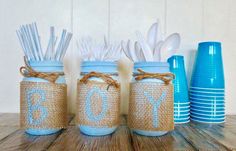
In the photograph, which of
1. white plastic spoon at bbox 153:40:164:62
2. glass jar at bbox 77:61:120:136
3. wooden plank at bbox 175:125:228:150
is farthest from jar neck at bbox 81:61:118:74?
wooden plank at bbox 175:125:228:150

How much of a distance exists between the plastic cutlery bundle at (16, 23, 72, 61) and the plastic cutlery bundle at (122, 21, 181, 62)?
153 mm

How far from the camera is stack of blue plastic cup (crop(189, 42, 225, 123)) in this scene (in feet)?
1.90

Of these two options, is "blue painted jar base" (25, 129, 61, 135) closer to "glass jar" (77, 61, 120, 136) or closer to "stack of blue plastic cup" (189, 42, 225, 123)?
"glass jar" (77, 61, 120, 136)

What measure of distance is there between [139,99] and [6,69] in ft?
1.65

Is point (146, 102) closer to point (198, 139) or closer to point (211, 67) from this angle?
point (198, 139)

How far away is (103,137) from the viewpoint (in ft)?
1.40

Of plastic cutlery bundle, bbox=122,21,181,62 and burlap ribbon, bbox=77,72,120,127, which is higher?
plastic cutlery bundle, bbox=122,21,181,62

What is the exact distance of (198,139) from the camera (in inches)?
16.9

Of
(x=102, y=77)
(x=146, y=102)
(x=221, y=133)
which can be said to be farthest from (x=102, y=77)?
(x=221, y=133)

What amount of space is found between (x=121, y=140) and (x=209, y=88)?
0.33 m

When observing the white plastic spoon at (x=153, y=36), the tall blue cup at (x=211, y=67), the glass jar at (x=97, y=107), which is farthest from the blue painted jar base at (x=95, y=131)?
the tall blue cup at (x=211, y=67)

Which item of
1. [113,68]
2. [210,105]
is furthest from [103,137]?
[210,105]

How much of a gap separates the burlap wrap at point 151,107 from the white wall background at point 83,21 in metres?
0.23

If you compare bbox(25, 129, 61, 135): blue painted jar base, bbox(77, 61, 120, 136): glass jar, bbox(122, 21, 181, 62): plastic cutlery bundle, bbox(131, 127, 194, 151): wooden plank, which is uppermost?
bbox(122, 21, 181, 62): plastic cutlery bundle
